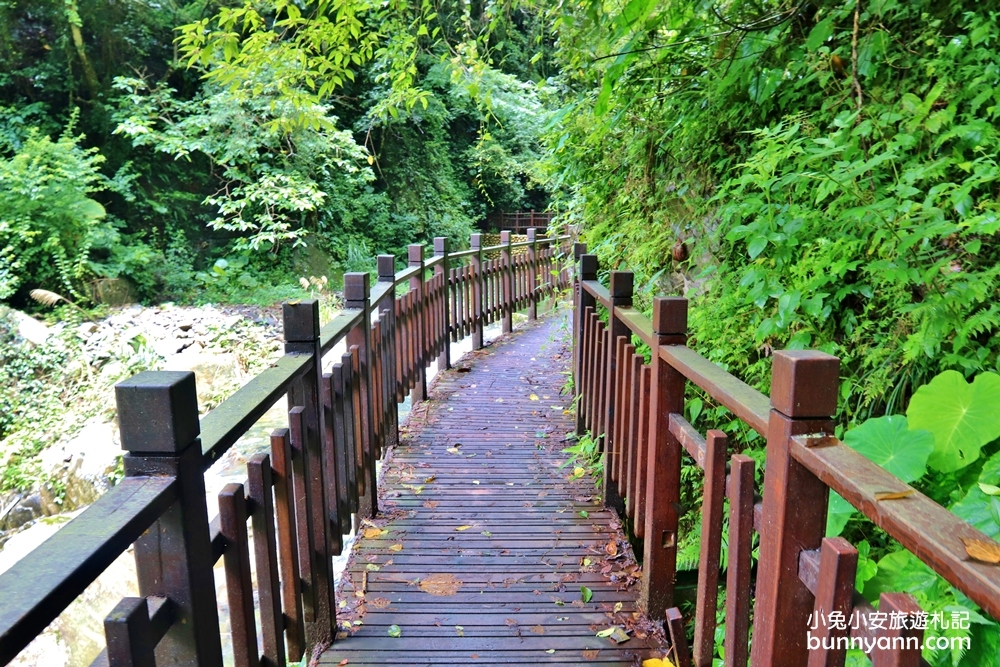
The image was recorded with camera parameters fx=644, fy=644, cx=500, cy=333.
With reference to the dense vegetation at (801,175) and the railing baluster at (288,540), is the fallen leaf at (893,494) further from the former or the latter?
the railing baluster at (288,540)

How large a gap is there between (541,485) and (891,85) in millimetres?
2633

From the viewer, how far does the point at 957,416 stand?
177 cm

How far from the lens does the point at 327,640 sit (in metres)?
2.33

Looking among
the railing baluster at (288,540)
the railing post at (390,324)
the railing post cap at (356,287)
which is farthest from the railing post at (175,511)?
the railing post at (390,324)

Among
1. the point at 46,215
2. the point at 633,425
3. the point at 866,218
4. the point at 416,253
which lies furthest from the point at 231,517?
the point at 46,215

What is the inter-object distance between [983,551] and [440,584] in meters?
2.30

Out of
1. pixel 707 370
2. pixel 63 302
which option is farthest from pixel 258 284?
pixel 707 370

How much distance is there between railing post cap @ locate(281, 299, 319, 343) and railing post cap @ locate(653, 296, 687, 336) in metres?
1.14

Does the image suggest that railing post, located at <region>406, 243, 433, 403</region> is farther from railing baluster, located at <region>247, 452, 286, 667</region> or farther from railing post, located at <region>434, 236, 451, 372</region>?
railing baluster, located at <region>247, 452, 286, 667</region>

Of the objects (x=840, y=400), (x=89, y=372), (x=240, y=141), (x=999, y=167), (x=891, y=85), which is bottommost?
(x=89, y=372)

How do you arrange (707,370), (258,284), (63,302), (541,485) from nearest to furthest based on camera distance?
1. (707,370)
2. (541,485)
3. (63,302)
4. (258,284)

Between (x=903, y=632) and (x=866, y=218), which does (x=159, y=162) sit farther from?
(x=903, y=632)

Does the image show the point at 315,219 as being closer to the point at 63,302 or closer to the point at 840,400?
the point at 63,302

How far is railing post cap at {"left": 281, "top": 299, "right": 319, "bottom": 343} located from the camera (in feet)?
6.96
